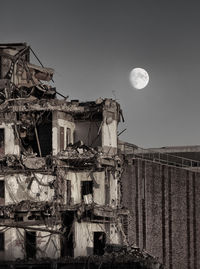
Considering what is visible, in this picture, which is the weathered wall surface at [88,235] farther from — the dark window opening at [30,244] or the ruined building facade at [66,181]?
the dark window opening at [30,244]

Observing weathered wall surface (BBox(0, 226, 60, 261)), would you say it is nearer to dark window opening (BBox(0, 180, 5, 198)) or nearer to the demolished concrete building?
the demolished concrete building

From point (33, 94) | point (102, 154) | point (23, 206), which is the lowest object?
point (23, 206)

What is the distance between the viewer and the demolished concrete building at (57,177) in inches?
2030

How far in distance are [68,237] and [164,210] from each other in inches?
390

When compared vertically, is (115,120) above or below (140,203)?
above

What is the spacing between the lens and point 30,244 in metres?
51.9

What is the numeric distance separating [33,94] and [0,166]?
6572 mm

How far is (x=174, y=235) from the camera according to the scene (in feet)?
197

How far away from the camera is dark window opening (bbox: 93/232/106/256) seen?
53906 millimetres

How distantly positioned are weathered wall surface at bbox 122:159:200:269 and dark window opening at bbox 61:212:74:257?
4.81 meters

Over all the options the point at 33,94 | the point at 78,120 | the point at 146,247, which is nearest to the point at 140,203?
the point at 146,247

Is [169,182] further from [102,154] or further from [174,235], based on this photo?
[102,154]

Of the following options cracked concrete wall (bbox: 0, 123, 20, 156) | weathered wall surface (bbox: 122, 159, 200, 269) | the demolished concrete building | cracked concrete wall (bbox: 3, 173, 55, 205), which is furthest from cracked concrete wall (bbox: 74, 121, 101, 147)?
cracked concrete wall (bbox: 0, 123, 20, 156)

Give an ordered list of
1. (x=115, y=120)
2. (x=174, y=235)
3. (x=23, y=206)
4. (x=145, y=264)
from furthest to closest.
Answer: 1. (x=174, y=235)
2. (x=115, y=120)
3. (x=23, y=206)
4. (x=145, y=264)
